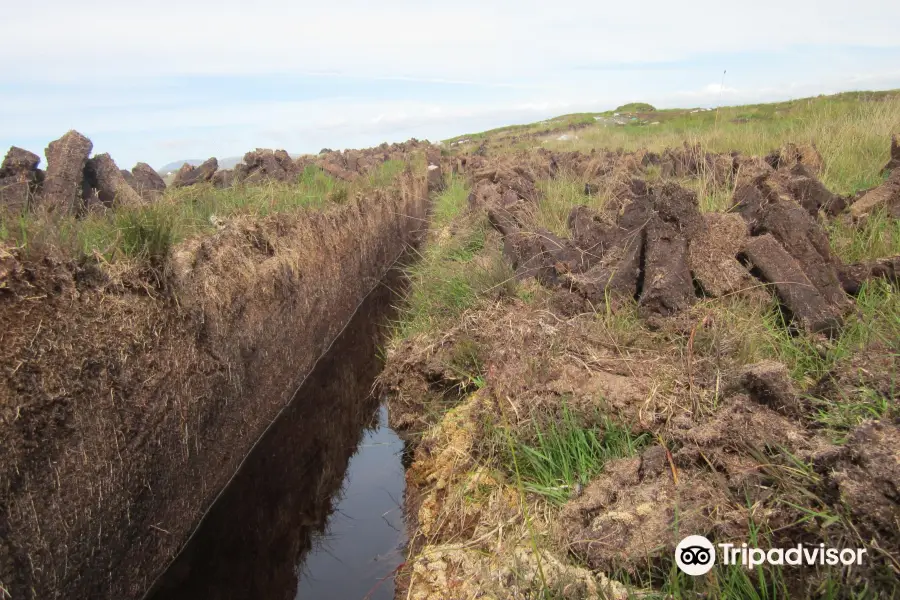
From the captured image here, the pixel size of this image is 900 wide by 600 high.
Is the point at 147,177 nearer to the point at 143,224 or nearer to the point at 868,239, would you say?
the point at 143,224

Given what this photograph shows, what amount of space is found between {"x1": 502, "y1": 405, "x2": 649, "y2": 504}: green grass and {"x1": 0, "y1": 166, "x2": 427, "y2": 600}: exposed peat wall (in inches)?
85.5

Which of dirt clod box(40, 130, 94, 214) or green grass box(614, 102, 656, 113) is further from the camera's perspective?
green grass box(614, 102, 656, 113)

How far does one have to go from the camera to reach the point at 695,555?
1999 millimetres

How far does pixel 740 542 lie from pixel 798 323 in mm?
1908

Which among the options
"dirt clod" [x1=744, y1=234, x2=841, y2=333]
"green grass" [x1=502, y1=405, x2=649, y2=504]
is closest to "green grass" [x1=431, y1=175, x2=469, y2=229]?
"dirt clod" [x1=744, y1=234, x2=841, y2=333]

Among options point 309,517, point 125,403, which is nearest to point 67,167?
point 125,403

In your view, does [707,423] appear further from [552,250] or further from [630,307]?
[552,250]

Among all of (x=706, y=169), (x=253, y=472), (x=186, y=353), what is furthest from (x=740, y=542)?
(x=706, y=169)

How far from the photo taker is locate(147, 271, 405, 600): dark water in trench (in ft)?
12.2

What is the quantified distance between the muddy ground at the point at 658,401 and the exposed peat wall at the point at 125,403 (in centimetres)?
138

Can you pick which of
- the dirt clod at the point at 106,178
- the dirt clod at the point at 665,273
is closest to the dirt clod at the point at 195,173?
the dirt clod at the point at 106,178

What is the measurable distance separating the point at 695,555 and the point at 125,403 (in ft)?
9.80

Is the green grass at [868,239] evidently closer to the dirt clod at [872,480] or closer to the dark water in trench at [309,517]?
the dirt clod at [872,480]

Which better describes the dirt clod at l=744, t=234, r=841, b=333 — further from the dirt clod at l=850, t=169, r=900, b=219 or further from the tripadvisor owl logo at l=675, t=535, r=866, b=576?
the tripadvisor owl logo at l=675, t=535, r=866, b=576
